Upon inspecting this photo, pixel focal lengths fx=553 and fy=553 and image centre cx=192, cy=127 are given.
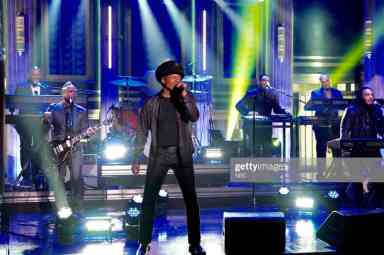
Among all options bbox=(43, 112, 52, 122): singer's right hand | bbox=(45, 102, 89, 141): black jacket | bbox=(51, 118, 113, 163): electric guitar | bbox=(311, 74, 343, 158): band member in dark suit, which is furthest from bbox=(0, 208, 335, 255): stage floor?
bbox=(311, 74, 343, 158): band member in dark suit

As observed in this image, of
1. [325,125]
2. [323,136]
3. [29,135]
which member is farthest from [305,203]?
[29,135]

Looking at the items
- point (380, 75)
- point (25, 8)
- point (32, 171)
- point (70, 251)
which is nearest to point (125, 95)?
point (25, 8)

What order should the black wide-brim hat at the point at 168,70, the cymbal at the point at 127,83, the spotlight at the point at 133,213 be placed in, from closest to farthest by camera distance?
A: the black wide-brim hat at the point at 168,70 → the spotlight at the point at 133,213 → the cymbal at the point at 127,83

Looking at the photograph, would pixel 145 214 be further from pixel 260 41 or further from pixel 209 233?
pixel 260 41

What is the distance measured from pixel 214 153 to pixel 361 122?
12.5 ft

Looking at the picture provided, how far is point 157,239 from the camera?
723 centimetres

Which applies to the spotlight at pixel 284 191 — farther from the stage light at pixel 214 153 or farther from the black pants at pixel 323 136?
the stage light at pixel 214 153

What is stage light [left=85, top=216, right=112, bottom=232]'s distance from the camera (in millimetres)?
7221

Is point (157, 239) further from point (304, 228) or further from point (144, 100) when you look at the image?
point (144, 100)

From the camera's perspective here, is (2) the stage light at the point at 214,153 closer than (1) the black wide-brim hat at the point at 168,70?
No

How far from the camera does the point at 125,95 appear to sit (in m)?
14.0


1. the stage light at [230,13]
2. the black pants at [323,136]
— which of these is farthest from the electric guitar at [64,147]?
the stage light at [230,13]

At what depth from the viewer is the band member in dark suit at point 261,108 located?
11398mm

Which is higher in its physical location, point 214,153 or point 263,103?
point 263,103
